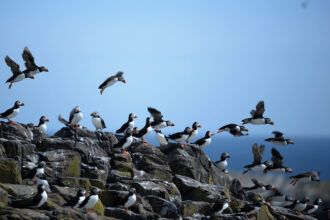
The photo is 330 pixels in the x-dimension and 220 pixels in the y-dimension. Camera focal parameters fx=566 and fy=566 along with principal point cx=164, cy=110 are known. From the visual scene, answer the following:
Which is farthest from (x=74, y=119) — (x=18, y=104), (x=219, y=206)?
(x=219, y=206)

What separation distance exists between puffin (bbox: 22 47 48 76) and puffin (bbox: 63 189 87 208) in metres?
10.2

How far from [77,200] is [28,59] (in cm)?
1068

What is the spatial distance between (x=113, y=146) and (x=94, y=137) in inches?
31.2

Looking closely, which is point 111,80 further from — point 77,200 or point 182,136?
point 77,200

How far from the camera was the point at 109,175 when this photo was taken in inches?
770

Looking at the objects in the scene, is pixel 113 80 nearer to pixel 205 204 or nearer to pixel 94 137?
pixel 94 137

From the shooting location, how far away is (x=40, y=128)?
21.4m

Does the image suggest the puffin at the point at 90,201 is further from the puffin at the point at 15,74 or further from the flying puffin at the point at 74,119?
the puffin at the point at 15,74

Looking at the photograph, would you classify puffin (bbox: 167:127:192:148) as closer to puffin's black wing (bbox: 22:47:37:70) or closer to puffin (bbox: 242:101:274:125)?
puffin (bbox: 242:101:274:125)

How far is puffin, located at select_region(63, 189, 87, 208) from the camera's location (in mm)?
16078

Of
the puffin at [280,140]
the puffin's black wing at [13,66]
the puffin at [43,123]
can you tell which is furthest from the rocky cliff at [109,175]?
the puffin at [280,140]

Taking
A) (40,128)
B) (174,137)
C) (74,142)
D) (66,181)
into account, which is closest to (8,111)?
(40,128)

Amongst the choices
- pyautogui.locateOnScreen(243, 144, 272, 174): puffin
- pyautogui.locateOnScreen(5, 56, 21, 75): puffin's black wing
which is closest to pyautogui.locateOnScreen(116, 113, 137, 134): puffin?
pyautogui.locateOnScreen(5, 56, 21, 75): puffin's black wing

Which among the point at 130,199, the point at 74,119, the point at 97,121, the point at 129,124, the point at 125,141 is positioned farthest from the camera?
the point at 129,124
